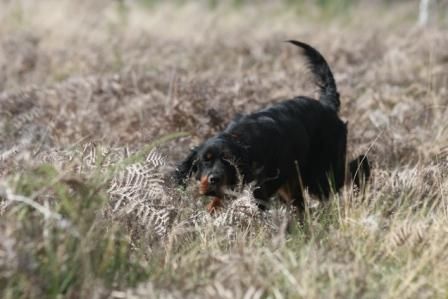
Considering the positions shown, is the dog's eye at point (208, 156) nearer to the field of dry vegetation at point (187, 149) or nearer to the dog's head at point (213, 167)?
the dog's head at point (213, 167)

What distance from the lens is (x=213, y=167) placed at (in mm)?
4242

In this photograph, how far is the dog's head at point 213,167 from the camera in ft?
13.6

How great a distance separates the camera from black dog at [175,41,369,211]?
425 cm

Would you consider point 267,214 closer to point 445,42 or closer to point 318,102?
point 318,102

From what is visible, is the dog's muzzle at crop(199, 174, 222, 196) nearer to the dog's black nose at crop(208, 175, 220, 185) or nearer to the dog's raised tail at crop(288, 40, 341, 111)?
the dog's black nose at crop(208, 175, 220, 185)

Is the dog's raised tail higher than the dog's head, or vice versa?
the dog's raised tail

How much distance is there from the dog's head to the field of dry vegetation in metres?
0.12

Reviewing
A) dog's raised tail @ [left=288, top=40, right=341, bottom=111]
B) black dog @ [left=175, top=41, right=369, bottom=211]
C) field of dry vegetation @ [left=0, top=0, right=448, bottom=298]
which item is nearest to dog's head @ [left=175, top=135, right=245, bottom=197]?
black dog @ [left=175, top=41, right=369, bottom=211]

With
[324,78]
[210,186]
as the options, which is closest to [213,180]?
[210,186]

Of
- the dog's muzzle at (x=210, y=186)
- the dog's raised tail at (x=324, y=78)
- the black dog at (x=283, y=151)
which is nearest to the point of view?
the dog's muzzle at (x=210, y=186)

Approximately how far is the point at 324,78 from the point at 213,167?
1456mm

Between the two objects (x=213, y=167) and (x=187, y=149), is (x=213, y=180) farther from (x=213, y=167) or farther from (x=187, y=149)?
(x=187, y=149)

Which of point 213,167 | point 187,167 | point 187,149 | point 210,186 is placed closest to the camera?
point 210,186

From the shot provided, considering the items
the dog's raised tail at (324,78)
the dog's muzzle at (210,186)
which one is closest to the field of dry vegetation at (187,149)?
the dog's muzzle at (210,186)
